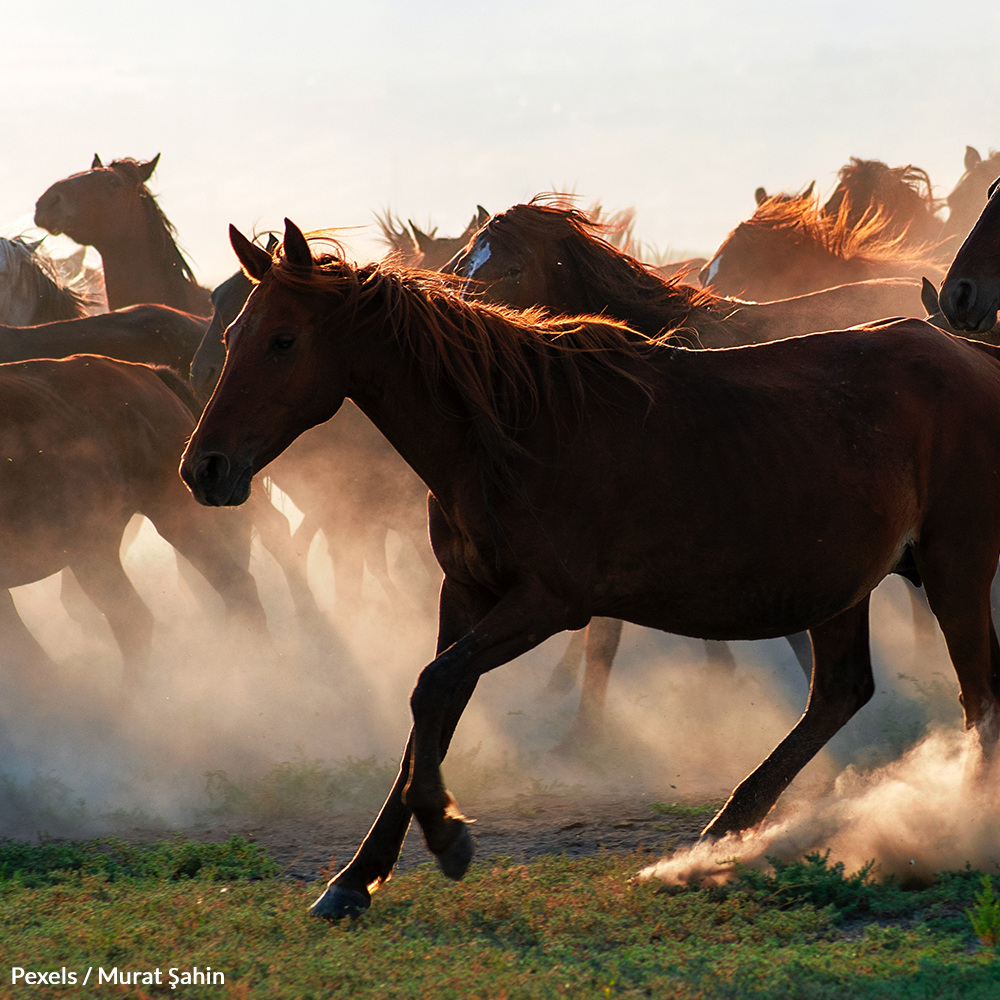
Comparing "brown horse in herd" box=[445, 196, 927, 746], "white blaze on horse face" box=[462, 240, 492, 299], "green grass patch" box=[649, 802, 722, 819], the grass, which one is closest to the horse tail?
"brown horse in herd" box=[445, 196, 927, 746]

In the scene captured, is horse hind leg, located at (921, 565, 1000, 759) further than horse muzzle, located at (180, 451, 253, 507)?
Yes

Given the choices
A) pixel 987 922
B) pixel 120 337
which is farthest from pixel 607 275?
pixel 120 337

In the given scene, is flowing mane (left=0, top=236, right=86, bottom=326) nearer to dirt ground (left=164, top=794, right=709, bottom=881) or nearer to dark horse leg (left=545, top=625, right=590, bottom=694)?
dark horse leg (left=545, top=625, right=590, bottom=694)

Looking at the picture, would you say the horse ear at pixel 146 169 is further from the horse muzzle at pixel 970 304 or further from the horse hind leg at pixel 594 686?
the horse muzzle at pixel 970 304

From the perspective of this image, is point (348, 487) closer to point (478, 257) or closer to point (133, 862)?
point (478, 257)

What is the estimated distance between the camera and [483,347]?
377 cm

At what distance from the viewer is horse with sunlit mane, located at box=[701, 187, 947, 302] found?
9414 mm

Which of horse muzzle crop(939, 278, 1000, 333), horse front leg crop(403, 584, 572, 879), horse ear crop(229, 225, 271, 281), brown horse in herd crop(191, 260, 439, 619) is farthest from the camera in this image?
brown horse in herd crop(191, 260, 439, 619)

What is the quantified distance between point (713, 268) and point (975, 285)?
5285 mm

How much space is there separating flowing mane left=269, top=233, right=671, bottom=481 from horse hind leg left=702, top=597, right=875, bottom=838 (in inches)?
54.1

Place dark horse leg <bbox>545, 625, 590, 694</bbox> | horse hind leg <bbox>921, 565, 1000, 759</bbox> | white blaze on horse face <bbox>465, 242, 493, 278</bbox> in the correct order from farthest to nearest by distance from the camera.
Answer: dark horse leg <bbox>545, 625, 590, 694</bbox> < white blaze on horse face <bbox>465, 242, 493, 278</bbox> < horse hind leg <bbox>921, 565, 1000, 759</bbox>

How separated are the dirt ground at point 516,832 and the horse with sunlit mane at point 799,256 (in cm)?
520

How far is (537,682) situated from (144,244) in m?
5.85

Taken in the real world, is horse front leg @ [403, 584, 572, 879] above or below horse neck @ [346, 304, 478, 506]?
below
